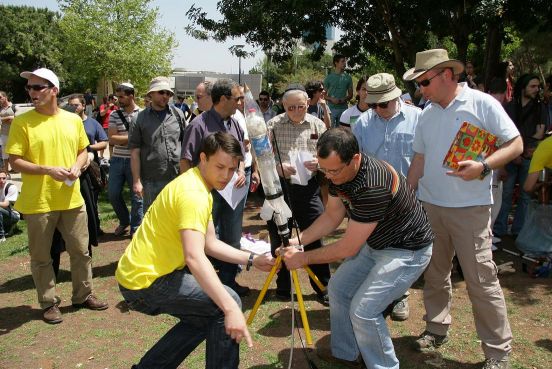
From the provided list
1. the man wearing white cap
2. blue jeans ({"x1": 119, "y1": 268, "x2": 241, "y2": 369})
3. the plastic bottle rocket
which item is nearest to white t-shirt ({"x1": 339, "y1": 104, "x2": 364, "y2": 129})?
the plastic bottle rocket

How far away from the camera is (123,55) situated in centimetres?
3931

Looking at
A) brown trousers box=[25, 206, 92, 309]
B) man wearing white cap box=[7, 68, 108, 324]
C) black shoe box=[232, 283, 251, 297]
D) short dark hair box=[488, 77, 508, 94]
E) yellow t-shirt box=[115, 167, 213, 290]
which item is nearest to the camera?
yellow t-shirt box=[115, 167, 213, 290]

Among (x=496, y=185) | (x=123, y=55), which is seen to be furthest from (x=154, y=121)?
(x=123, y=55)

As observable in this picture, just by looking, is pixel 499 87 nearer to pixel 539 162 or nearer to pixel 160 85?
pixel 539 162

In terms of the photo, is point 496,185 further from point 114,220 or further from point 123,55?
point 123,55

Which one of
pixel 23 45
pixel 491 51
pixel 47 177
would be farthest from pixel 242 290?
pixel 23 45

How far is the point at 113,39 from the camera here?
39594mm

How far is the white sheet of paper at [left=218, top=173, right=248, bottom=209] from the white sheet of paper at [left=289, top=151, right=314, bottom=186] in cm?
53

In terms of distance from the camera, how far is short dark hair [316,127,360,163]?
2.99 metres

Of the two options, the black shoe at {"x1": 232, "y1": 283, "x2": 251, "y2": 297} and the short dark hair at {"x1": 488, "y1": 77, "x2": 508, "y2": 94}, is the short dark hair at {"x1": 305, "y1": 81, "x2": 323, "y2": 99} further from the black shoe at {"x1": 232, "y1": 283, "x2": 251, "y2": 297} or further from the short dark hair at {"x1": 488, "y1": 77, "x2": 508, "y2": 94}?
the black shoe at {"x1": 232, "y1": 283, "x2": 251, "y2": 297}

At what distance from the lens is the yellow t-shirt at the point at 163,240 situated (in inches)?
116

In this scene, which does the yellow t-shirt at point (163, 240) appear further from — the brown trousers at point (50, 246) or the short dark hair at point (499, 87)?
the short dark hair at point (499, 87)

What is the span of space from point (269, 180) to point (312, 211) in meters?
1.44

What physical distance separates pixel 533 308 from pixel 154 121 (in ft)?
14.2
